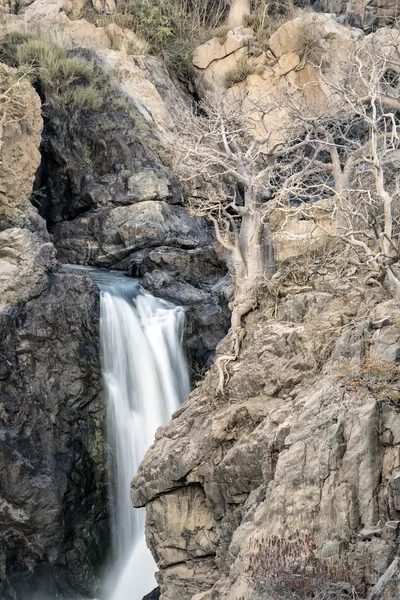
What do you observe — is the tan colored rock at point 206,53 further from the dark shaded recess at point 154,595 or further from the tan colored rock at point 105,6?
the dark shaded recess at point 154,595

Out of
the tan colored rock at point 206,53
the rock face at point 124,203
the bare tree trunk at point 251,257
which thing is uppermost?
the tan colored rock at point 206,53

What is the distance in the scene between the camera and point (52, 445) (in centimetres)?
1617

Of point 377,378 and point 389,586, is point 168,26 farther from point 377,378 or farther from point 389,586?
point 389,586

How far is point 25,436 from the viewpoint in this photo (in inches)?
622

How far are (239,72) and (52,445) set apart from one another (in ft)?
56.3

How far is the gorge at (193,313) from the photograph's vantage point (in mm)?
8375

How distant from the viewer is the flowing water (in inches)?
617

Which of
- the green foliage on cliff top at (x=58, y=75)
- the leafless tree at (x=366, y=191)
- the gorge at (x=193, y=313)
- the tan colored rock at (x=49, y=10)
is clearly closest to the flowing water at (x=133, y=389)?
the gorge at (x=193, y=313)

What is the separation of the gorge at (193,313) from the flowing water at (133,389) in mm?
44

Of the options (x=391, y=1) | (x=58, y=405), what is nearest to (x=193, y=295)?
(x=58, y=405)

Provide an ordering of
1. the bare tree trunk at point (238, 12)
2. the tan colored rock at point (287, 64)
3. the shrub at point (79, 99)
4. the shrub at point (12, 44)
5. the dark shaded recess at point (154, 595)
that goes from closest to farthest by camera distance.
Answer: the dark shaded recess at point (154, 595), the shrub at point (79, 99), the shrub at point (12, 44), the tan colored rock at point (287, 64), the bare tree trunk at point (238, 12)

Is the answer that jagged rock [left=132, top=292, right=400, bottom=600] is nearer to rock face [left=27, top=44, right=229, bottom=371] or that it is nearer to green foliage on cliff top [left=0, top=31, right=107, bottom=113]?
rock face [left=27, top=44, right=229, bottom=371]

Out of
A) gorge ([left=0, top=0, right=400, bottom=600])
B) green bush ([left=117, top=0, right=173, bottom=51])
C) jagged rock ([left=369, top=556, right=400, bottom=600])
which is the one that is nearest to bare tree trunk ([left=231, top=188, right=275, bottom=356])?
gorge ([left=0, top=0, right=400, bottom=600])

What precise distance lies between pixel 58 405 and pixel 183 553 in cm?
620
